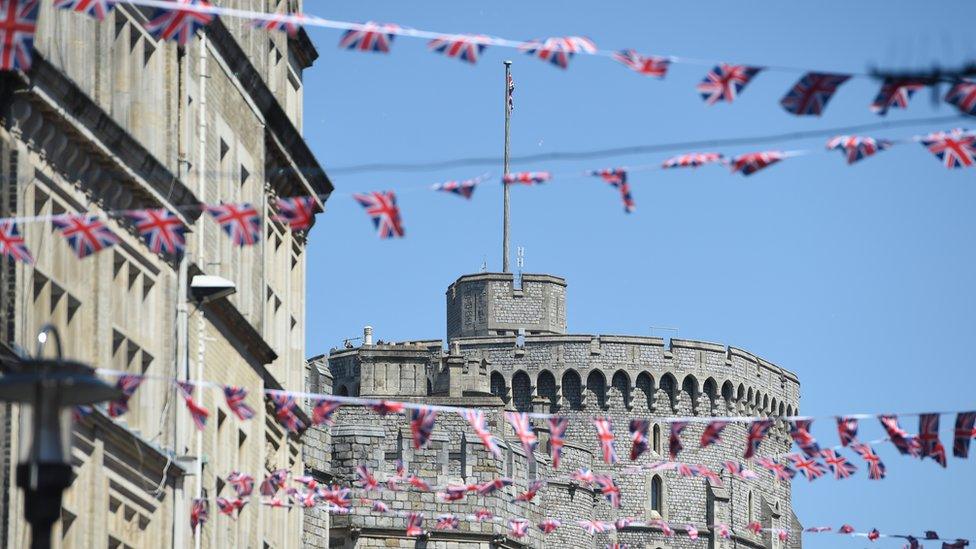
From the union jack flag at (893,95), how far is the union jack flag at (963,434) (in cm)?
689

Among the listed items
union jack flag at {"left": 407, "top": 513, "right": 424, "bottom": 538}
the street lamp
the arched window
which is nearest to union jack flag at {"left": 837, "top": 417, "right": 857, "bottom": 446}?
the street lamp

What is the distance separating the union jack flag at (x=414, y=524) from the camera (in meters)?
41.8

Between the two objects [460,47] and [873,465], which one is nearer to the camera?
[460,47]

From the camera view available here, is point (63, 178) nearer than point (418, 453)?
Yes

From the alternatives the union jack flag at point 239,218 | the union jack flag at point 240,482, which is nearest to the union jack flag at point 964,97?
the union jack flag at point 239,218

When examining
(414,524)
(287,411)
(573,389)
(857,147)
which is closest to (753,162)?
(857,147)

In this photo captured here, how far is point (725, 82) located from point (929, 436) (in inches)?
254

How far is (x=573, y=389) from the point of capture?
92.8 meters

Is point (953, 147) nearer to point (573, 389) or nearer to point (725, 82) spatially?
point (725, 82)

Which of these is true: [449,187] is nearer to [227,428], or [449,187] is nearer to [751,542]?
[227,428]

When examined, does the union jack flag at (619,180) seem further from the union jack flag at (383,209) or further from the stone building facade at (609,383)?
the stone building facade at (609,383)

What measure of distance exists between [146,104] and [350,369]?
2265 inches

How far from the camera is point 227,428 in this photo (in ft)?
110

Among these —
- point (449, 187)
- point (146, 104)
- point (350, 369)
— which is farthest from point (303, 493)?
point (350, 369)
